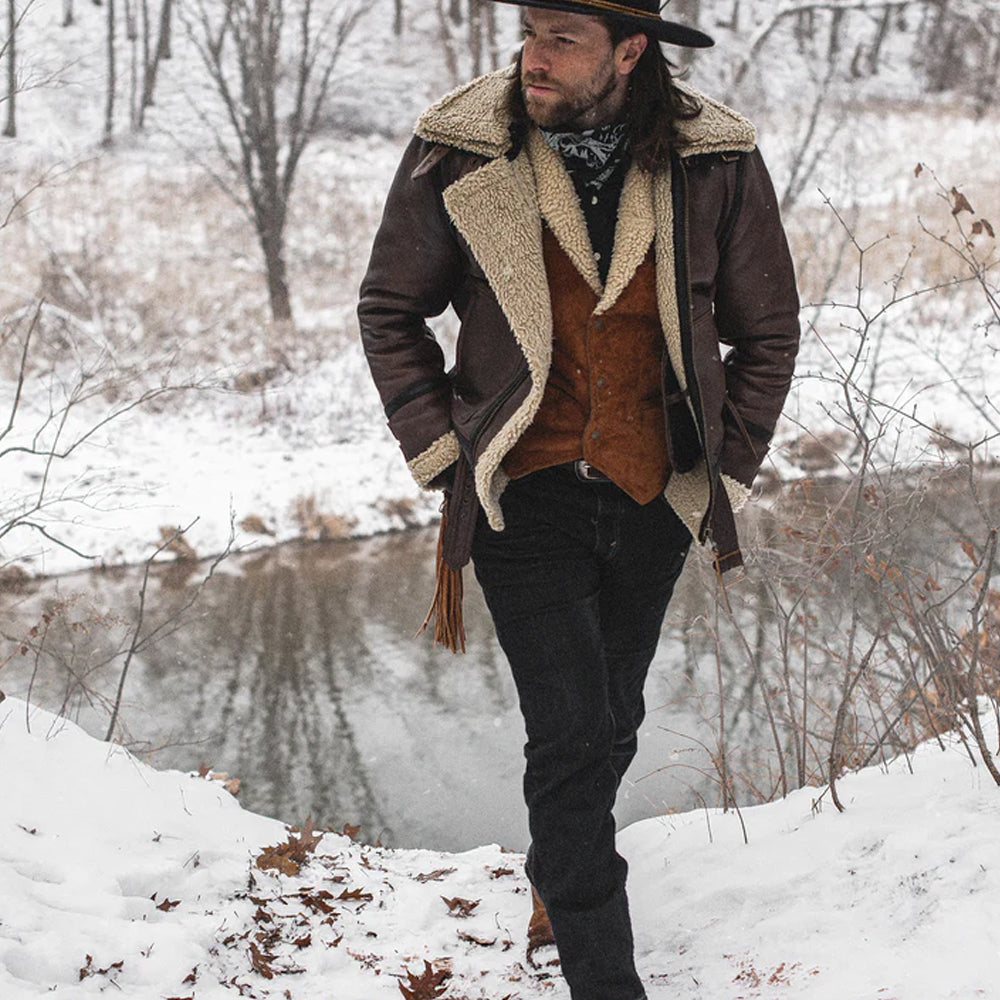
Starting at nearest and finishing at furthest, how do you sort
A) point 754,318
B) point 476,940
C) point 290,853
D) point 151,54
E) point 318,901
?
point 754,318
point 476,940
point 318,901
point 290,853
point 151,54

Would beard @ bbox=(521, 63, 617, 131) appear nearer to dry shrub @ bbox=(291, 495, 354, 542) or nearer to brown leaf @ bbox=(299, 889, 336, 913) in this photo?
brown leaf @ bbox=(299, 889, 336, 913)

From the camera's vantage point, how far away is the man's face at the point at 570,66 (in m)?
2.04

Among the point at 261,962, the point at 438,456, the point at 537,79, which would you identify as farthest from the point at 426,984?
the point at 537,79

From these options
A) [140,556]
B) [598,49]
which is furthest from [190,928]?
[140,556]

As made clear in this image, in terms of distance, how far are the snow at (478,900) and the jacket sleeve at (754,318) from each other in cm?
97

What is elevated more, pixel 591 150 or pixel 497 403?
pixel 591 150

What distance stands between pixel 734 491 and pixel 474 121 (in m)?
0.90

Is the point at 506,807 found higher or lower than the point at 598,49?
lower

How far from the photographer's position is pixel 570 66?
2.04 meters

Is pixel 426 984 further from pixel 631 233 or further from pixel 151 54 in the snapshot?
pixel 151 54

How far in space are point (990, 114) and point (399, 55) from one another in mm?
12563

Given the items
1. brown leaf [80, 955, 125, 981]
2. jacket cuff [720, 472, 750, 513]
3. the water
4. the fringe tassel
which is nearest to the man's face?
jacket cuff [720, 472, 750, 513]

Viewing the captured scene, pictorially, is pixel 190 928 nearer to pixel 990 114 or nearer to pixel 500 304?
pixel 500 304

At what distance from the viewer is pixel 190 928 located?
9.07 feet
